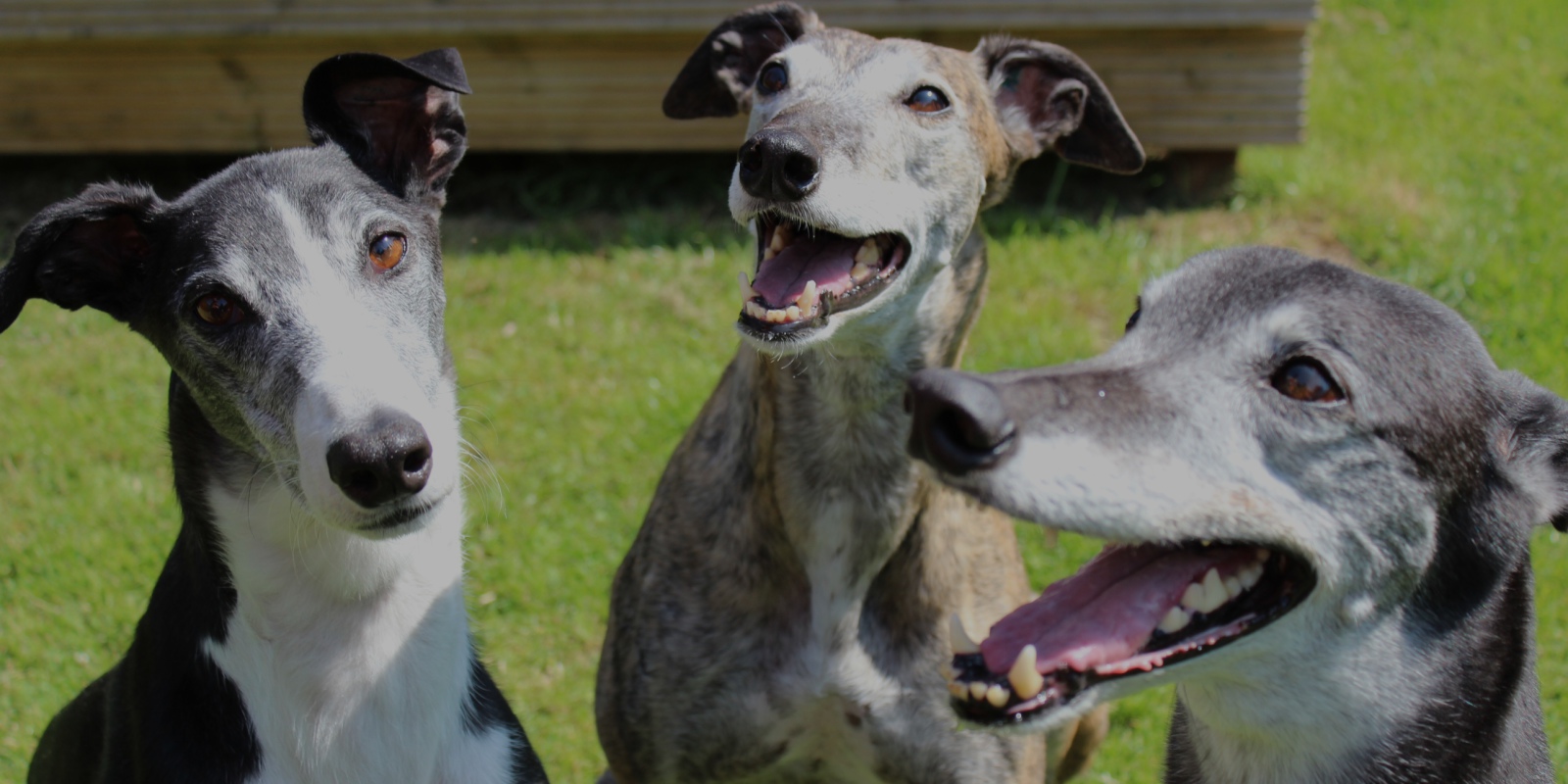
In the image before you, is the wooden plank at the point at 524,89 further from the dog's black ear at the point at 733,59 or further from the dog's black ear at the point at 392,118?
the dog's black ear at the point at 392,118

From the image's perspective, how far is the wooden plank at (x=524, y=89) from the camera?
6898mm

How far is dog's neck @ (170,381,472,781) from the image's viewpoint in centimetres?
299

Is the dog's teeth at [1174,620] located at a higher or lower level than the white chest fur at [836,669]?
higher

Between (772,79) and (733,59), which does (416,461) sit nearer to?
(772,79)

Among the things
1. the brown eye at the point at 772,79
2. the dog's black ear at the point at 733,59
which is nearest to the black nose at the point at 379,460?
the brown eye at the point at 772,79

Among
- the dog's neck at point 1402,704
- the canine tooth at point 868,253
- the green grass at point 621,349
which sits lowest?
the green grass at point 621,349

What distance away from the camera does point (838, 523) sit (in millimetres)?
3537

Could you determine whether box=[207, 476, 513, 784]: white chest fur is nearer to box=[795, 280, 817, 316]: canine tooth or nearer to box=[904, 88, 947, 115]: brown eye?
box=[795, 280, 817, 316]: canine tooth

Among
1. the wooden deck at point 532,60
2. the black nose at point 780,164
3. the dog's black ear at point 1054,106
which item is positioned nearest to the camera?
the black nose at point 780,164

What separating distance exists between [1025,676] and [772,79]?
1976mm

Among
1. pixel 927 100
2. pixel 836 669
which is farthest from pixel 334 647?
pixel 927 100

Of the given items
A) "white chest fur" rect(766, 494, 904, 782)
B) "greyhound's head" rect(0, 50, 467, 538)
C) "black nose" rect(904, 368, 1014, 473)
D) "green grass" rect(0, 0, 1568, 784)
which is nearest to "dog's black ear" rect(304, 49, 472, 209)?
"greyhound's head" rect(0, 50, 467, 538)

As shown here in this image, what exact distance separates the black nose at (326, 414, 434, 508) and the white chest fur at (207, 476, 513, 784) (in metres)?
0.23

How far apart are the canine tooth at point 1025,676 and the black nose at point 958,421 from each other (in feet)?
1.23
